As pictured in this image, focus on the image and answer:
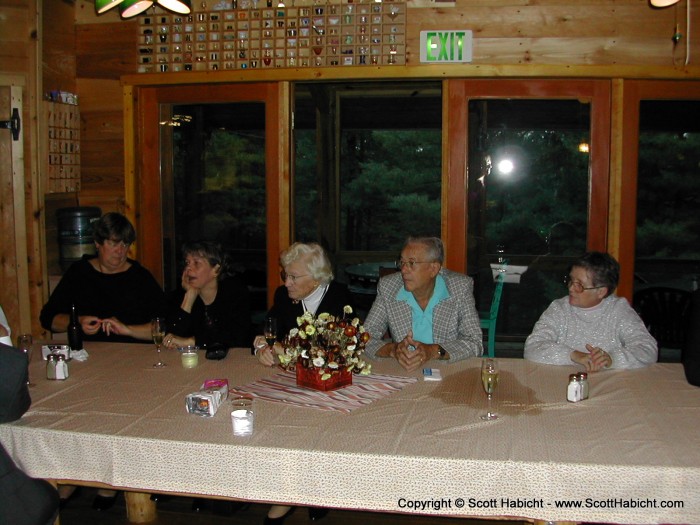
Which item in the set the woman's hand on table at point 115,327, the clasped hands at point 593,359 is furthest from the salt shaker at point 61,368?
the clasped hands at point 593,359

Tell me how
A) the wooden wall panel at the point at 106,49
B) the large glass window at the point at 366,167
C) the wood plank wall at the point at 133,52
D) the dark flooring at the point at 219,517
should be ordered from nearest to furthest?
the dark flooring at the point at 219,517, the wood plank wall at the point at 133,52, the wooden wall panel at the point at 106,49, the large glass window at the point at 366,167

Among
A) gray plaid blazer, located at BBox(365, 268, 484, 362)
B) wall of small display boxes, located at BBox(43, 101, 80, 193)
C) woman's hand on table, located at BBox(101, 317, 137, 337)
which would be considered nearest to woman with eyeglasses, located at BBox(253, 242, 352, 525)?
gray plaid blazer, located at BBox(365, 268, 484, 362)

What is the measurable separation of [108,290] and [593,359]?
8.03ft

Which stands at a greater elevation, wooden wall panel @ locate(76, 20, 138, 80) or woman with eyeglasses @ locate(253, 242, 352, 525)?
wooden wall panel @ locate(76, 20, 138, 80)

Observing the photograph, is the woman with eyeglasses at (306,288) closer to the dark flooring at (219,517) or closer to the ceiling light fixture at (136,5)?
the dark flooring at (219,517)

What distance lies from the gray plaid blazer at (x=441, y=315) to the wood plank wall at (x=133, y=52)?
1.51 metres

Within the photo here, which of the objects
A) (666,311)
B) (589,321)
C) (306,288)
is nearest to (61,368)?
(306,288)

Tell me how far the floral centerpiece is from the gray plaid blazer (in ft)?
1.92

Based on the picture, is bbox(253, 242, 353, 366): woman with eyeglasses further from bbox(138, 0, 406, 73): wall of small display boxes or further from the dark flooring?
bbox(138, 0, 406, 73): wall of small display boxes

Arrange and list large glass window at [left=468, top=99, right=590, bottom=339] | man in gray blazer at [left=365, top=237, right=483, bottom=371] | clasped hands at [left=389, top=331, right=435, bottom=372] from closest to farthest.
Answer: clasped hands at [left=389, top=331, right=435, bottom=372] → man in gray blazer at [left=365, top=237, right=483, bottom=371] → large glass window at [left=468, top=99, right=590, bottom=339]

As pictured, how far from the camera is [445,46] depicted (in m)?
4.21

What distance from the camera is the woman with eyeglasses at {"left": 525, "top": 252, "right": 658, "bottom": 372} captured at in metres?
2.91

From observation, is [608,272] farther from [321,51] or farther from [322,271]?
[321,51]

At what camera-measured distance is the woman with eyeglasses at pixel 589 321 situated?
Result: 2.91 metres
